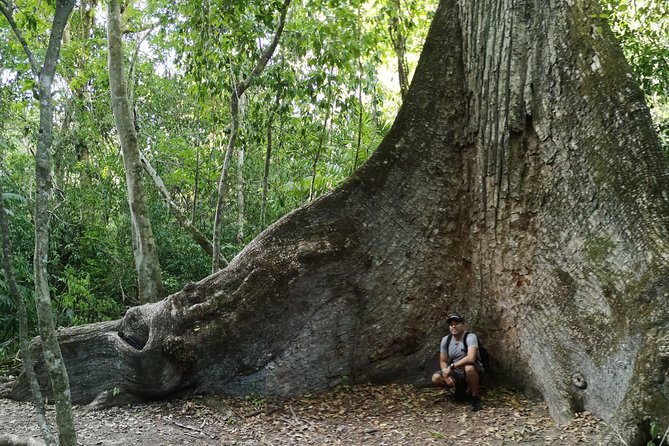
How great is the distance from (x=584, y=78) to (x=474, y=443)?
352 centimetres

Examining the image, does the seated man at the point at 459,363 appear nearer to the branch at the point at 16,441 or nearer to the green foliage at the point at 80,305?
the branch at the point at 16,441

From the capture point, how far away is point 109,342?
6625 millimetres

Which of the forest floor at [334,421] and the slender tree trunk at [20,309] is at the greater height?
the slender tree trunk at [20,309]

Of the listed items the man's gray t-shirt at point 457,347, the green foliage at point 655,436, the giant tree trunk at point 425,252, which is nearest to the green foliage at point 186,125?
the giant tree trunk at point 425,252

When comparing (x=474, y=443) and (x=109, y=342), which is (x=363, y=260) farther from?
(x=109, y=342)

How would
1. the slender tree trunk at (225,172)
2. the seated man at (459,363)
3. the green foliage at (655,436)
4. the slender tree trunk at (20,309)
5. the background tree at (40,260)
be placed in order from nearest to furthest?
the green foliage at (655,436)
the background tree at (40,260)
the slender tree trunk at (20,309)
the seated man at (459,363)
the slender tree trunk at (225,172)

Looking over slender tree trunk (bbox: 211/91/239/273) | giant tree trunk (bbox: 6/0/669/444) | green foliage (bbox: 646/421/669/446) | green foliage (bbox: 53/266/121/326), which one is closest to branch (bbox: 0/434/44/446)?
giant tree trunk (bbox: 6/0/669/444)

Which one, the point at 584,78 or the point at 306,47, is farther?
the point at 306,47

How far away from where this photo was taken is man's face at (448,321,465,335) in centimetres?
590

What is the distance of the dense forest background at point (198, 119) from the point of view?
8578 millimetres

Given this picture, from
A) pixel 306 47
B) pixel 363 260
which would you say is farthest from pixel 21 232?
pixel 363 260

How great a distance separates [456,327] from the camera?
592 centimetres

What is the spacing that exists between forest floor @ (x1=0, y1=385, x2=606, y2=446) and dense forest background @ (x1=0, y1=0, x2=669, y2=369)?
13.2 ft

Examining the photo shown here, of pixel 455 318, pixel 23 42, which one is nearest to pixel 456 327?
pixel 455 318
